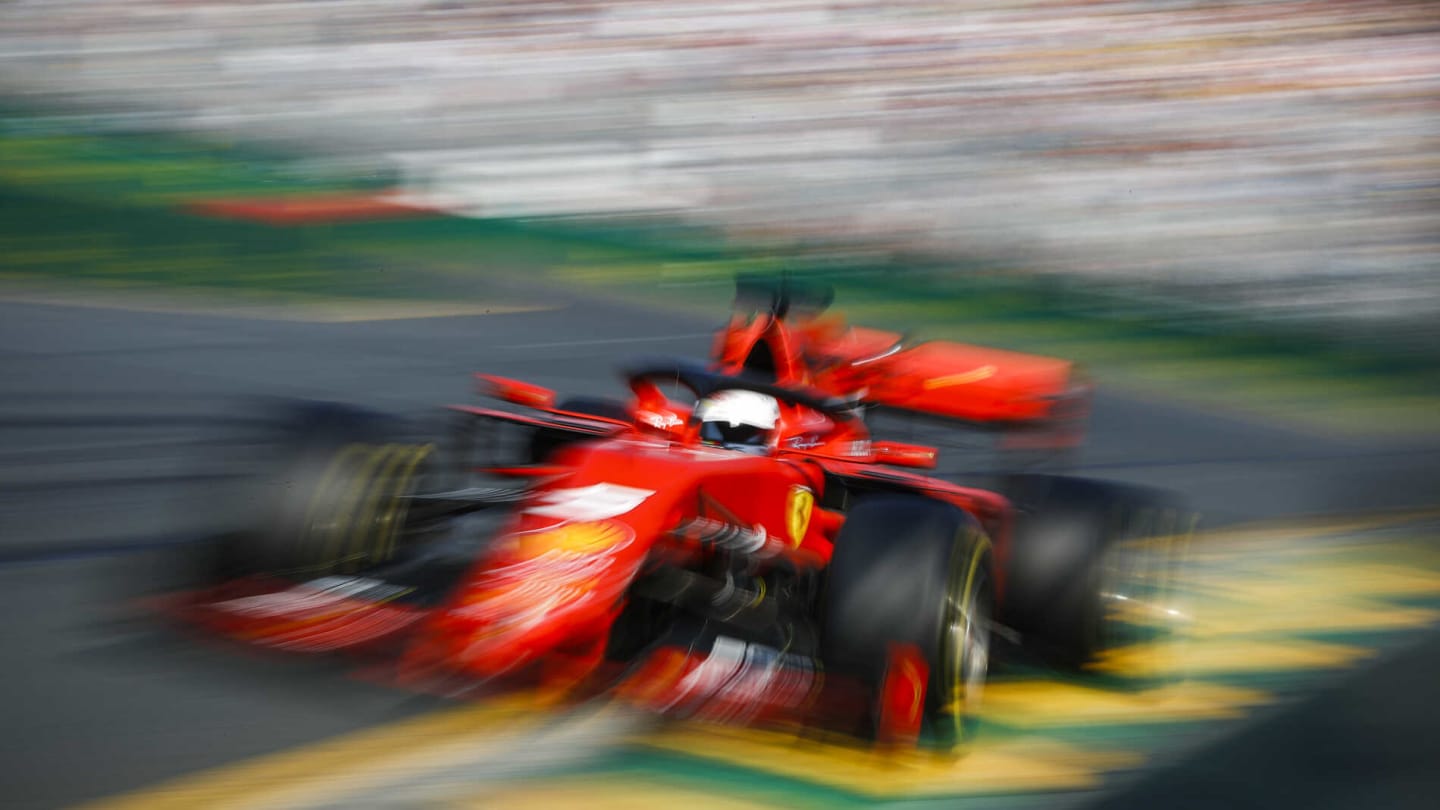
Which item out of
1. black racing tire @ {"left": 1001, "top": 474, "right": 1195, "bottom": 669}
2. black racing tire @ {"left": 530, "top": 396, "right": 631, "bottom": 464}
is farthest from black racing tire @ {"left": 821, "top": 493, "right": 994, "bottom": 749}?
black racing tire @ {"left": 530, "top": 396, "right": 631, "bottom": 464}

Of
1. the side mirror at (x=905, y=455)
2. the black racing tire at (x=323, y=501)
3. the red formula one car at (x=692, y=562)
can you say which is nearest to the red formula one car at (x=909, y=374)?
the red formula one car at (x=692, y=562)

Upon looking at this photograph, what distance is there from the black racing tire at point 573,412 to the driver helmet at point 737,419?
1.31 ft

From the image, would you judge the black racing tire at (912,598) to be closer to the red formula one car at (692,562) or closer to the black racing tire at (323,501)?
the red formula one car at (692,562)

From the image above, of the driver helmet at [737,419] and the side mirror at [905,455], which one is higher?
the driver helmet at [737,419]

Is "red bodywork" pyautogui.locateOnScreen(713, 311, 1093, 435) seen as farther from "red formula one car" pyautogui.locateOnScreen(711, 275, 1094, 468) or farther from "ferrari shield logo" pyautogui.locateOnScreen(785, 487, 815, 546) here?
"ferrari shield logo" pyautogui.locateOnScreen(785, 487, 815, 546)

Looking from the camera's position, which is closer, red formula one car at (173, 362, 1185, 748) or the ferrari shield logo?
red formula one car at (173, 362, 1185, 748)

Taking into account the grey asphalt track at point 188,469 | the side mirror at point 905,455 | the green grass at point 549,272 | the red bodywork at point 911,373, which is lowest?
the grey asphalt track at point 188,469

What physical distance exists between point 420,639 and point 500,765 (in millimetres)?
376

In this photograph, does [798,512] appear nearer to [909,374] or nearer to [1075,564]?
[1075,564]

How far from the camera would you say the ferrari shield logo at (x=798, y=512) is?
4.03m

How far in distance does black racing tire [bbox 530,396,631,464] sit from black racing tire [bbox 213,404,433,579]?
485 millimetres

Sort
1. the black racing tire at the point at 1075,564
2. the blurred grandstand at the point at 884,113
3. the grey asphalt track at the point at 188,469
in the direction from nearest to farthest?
the grey asphalt track at the point at 188,469 < the black racing tire at the point at 1075,564 < the blurred grandstand at the point at 884,113

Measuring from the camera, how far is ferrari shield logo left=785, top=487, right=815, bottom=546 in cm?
403

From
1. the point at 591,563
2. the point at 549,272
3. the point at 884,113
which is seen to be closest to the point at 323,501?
the point at 591,563
